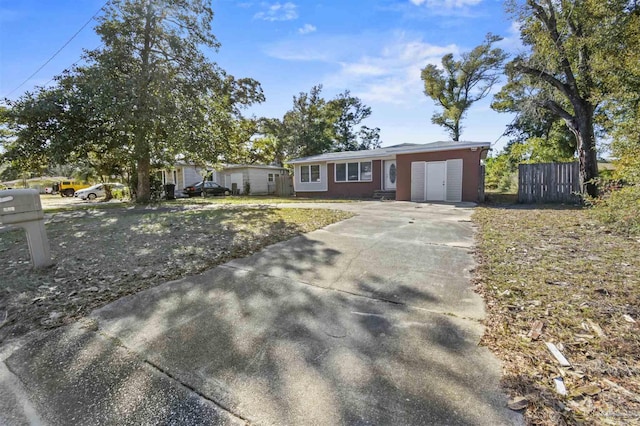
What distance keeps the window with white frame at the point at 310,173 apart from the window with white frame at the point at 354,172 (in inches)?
58.4

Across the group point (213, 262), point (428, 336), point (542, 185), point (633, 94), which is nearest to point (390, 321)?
point (428, 336)

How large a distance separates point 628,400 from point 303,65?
14.3m

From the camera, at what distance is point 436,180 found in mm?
13508

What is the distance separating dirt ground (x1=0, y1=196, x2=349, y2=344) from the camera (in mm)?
2934

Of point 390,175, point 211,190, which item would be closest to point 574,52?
point 390,175

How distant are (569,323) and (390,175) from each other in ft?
46.8

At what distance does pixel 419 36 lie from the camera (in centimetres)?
1036

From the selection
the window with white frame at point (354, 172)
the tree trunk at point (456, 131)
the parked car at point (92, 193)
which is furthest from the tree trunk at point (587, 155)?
the parked car at point (92, 193)

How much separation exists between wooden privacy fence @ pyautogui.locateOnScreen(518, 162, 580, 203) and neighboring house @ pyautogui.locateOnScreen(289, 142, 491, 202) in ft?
5.39

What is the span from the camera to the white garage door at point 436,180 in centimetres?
1312

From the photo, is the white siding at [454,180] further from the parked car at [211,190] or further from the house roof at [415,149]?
the parked car at [211,190]

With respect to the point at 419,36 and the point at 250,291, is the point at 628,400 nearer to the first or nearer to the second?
the point at 250,291

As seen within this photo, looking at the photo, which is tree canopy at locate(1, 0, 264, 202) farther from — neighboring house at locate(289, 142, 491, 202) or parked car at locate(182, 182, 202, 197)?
parked car at locate(182, 182, 202, 197)

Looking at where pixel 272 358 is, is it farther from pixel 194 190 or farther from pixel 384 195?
pixel 194 190
